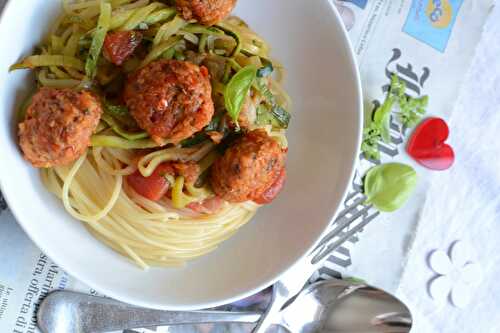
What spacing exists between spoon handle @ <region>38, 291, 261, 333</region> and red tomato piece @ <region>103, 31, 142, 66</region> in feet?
4.57

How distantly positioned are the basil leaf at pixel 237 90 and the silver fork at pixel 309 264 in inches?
48.3

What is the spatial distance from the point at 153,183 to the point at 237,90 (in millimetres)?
662

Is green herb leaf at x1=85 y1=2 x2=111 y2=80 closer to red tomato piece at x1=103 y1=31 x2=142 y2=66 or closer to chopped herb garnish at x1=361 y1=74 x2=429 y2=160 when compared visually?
red tomato piece at x1=103 y1=31 x2=142 y2=66

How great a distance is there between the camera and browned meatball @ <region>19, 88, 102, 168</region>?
8.42ft

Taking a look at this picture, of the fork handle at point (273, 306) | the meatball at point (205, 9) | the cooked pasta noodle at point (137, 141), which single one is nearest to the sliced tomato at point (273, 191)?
the cooked pasta noodle at point (137, 141)

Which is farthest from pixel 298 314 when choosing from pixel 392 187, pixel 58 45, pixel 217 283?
pixel 58 45

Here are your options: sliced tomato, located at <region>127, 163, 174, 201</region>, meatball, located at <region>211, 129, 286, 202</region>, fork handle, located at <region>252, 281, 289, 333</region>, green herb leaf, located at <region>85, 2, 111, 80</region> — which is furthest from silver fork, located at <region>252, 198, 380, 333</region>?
green herb leaf, located at <region>85, 2, 111, 80</region>

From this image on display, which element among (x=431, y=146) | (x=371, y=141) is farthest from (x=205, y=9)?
(x=431, y=146)

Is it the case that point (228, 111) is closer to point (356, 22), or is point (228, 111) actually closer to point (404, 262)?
point (356, 22)

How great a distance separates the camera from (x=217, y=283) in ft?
10.7

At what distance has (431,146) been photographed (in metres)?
4.22

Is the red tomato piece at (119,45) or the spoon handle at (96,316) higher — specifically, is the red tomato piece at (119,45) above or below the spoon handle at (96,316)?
above

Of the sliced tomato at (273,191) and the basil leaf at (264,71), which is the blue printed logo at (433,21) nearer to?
the basil leaf at (264,71)

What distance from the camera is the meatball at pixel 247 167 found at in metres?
2.84
